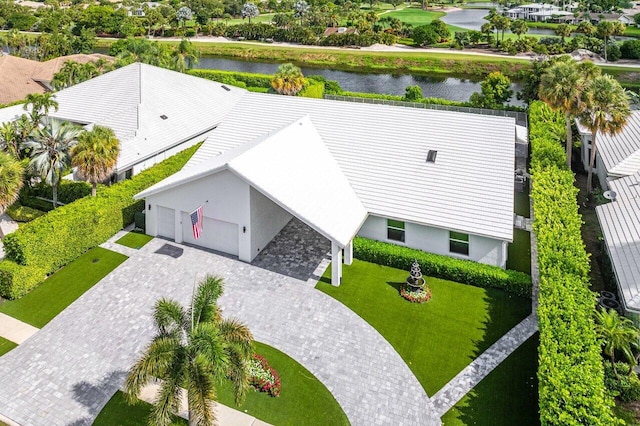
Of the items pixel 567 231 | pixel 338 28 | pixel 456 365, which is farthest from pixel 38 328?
pixel 338 28

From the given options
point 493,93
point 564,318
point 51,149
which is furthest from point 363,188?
point 493,93

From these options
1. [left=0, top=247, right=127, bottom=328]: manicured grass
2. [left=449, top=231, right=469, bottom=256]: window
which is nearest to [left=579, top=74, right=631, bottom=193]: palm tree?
[left=449, top=231, right=469, bottom=256]: window

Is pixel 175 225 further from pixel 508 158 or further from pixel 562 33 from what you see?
pixel 562 33

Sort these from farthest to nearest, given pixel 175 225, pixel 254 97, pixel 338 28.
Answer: pixel 338 28, pixel 254 97, pixel 175 225

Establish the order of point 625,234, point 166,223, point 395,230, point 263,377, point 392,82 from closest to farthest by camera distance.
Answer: point 263,377
point 625,234
point 395,230
point 166,223
point 392,82

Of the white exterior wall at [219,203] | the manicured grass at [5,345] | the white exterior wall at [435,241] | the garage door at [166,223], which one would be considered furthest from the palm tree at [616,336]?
the manicured grass at [5,345]

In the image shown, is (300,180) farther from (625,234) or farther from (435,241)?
(625,234)

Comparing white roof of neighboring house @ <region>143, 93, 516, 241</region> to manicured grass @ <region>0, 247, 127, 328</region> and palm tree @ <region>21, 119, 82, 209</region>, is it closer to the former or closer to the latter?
manicured grass @ <region>0, 247, 127, 328</region>
